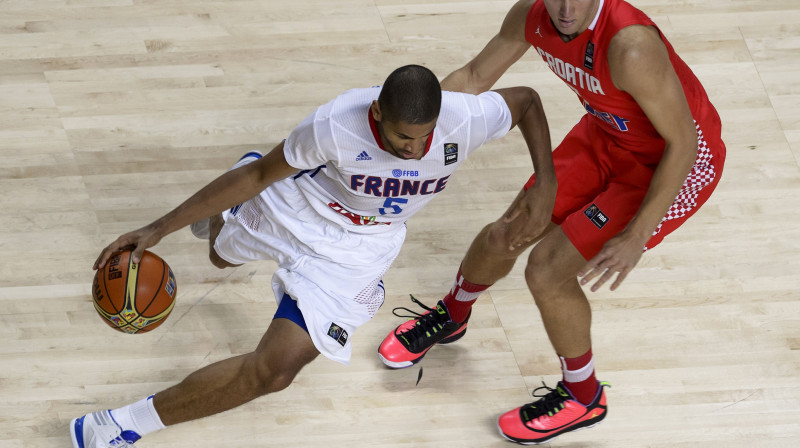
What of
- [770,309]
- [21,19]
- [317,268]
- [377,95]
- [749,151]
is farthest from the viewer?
[21,19]

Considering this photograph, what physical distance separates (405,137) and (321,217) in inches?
24.1

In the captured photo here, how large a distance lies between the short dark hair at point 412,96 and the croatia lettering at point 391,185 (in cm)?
36

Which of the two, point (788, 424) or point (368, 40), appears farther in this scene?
point (368, 40)

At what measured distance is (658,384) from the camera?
3477mm

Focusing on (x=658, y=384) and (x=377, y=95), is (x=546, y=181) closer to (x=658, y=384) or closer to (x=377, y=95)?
(x=377, y=95)

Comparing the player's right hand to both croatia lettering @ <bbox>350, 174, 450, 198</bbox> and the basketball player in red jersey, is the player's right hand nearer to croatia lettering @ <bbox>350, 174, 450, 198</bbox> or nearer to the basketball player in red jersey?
croatia lettering @ <bbox>350, 174, 450, 198</bbox>

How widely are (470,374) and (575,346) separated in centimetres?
51

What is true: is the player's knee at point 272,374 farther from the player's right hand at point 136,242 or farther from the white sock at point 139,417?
the player's right hand at point 136,242

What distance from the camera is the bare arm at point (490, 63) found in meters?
3.19

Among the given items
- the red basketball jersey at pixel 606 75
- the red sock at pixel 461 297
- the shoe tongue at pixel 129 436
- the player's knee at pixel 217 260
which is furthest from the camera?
the player's knee at pixel 217 260

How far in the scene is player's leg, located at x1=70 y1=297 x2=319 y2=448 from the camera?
2.93 meters

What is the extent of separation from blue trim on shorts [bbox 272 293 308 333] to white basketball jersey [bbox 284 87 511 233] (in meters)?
0.30

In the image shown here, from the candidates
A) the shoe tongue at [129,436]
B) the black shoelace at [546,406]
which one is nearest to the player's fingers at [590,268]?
the black shoelace at [546,406]

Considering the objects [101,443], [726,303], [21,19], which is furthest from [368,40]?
[101,443]
